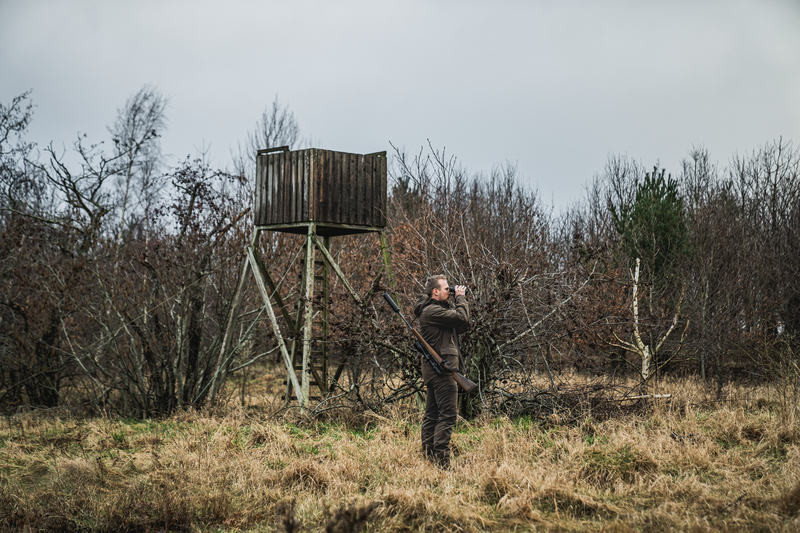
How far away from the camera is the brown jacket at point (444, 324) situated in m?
6.07

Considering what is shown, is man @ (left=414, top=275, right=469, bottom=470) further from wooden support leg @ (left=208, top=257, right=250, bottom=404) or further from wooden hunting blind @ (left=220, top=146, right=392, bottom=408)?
wooden support leg @ (left=208, top=257, right=250, bottom=404)

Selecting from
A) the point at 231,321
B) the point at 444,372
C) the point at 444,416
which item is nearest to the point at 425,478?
the point at 444,416

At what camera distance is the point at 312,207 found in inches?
374

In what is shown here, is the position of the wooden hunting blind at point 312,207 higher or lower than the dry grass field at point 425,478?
higher

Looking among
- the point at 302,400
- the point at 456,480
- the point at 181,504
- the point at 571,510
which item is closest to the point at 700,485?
the point at 571,510

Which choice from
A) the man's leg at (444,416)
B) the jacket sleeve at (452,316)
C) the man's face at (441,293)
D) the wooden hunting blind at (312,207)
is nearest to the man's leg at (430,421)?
the man's leg at (444,416)

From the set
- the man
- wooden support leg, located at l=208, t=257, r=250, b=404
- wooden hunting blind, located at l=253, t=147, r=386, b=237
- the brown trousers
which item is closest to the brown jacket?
the man

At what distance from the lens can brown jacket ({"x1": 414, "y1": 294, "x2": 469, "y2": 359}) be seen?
6.07m

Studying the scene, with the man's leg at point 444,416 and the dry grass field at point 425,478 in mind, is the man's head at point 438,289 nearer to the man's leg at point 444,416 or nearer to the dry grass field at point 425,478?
the man's leg at point 444,416

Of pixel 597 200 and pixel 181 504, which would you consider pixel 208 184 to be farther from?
pixel 597 200

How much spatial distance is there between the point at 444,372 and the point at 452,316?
55 cm

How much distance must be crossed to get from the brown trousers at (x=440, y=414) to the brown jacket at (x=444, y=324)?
0.13m

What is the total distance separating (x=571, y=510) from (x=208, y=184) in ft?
29.4

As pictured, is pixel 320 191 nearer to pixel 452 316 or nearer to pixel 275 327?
pixel 275 327
